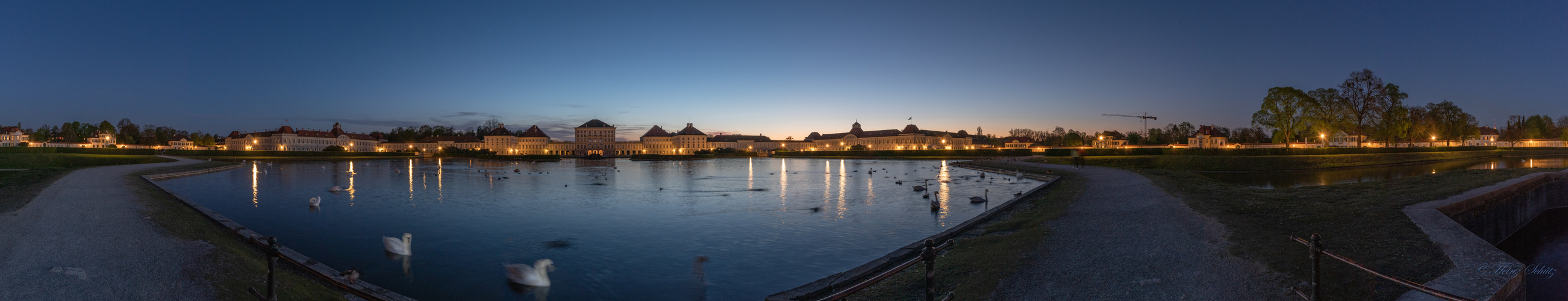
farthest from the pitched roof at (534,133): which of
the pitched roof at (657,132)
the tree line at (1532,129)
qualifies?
the tree line at (1532,129)

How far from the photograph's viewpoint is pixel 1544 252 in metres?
8.95

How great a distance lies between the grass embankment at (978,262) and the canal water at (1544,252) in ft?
14.2

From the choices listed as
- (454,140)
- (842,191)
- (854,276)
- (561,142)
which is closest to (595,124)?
(561,142)

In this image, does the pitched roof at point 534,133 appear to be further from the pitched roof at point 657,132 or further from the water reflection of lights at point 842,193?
the water reflection of lights at point 842,193

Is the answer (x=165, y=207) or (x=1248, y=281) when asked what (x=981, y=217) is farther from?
Answer: (x=165, y=207)

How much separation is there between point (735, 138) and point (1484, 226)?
139m

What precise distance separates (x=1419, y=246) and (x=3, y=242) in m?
16.9

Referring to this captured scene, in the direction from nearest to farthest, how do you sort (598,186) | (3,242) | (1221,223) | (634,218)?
(3,242)
(1221,223)
(634,218)
(598,186)

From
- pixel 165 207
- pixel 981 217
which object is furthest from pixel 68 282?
pixel 981 217

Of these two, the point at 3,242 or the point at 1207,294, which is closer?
the point at 1207,294

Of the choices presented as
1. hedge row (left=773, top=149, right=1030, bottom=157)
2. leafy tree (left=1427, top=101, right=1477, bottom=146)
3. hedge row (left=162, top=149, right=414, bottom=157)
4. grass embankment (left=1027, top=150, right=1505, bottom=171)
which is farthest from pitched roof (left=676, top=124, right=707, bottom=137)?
leafy tree (left=1427, top=101, right=1477, bottom=146)

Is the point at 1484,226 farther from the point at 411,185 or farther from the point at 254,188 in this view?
the point at 254,188

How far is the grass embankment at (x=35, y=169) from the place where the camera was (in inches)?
513

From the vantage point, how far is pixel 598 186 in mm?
27703
